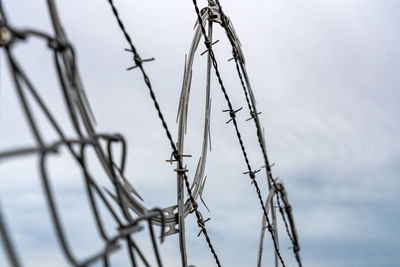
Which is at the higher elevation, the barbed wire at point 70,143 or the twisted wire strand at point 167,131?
the twisted wire strand at point 167,131

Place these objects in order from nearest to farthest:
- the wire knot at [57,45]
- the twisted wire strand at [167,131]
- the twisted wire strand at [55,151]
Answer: the twisted wire strand at [55,151] → the wire knot at [57,45] → the twisted wire strand at [167,131]

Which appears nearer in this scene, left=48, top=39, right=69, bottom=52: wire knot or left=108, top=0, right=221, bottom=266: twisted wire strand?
left=48, top=39, right=69, bottom=52: wire knot

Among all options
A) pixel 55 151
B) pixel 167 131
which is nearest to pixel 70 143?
pixel 55 151

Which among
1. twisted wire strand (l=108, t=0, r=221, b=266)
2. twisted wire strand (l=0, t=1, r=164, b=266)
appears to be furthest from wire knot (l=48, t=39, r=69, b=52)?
twisted wire strand (l=108, t=0, r=221, b=266)

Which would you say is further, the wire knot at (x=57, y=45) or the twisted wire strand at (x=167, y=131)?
the twisted wire strand at (x=167, y=131)

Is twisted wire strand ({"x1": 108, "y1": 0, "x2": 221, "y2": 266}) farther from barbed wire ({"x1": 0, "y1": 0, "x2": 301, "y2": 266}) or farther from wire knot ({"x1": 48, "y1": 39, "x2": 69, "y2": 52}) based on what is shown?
wire knot ({"x1": 48, "y1": 39, "x2": 69, "y2": 52})

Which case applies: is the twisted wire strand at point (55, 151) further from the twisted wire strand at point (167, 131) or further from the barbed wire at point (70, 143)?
the twisted wire strand at point (167, 131)

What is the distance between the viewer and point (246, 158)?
182cm

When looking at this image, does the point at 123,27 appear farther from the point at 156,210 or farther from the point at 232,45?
the point at 232,45

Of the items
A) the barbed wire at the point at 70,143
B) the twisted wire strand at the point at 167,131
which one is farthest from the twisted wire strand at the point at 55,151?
the twisted wire strand at the point at 167,131

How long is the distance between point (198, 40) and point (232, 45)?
0.79ft

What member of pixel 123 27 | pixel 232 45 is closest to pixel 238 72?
pixel 232 45

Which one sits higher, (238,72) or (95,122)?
(238,72)

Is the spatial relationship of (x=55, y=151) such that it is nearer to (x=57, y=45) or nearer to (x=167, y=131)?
(x=57, y=45)
